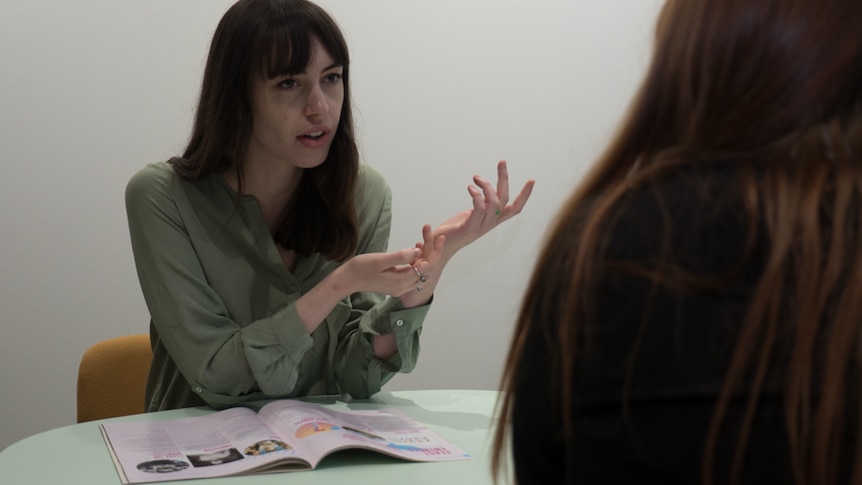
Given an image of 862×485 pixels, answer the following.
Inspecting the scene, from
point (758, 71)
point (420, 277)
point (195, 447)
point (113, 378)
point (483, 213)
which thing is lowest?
point (113, 378)

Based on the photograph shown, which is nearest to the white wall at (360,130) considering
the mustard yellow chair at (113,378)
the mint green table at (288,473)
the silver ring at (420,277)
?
the mustard yellow chair at (113,378)

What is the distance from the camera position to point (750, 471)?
544 millimetres

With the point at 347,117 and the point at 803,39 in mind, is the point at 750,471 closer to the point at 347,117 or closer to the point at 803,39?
the point at 803,39

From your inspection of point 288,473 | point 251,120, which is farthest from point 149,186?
point 288,473

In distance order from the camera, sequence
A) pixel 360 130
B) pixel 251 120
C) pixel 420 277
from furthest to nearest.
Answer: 1. pixel 360 130
2. pixel 251 120
3. pixel 420 277

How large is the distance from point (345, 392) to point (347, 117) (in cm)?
57

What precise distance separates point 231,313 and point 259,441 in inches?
18.3

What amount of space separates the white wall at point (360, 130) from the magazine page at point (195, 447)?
1.42 meters

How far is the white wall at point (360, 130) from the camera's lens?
271 centimetres

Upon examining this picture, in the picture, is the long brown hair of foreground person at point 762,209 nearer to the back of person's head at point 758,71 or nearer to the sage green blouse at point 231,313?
the back of person's head at point 758,71

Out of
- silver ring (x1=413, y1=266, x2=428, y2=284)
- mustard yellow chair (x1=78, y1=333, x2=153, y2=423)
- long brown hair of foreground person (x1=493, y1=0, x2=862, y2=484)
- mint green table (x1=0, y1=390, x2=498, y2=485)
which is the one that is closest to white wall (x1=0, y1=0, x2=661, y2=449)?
mustard yellow chair (x1=78, y1=333, x2=153, y2=423)

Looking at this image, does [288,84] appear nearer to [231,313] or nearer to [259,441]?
[231,313]

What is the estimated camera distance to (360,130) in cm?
303

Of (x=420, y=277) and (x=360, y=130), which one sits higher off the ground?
(x=360, y=130)
